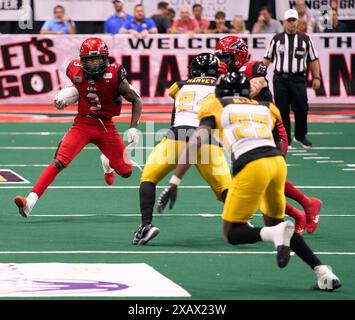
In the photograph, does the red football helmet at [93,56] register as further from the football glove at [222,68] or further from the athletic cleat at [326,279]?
the athletic cleat at [326,279]

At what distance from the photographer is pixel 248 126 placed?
808 centimetres

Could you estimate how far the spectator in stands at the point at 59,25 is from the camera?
71.1ft

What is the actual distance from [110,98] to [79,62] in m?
0.45

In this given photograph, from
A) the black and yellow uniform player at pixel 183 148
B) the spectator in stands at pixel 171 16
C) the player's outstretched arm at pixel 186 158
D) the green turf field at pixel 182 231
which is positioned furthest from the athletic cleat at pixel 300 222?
the spectator in stands at pixel 171 16

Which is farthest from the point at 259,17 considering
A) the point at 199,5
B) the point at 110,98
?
the point at 110,98

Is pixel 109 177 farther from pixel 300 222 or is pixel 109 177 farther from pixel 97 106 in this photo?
pixel 300 222

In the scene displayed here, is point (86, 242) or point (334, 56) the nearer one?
point (86, 242)

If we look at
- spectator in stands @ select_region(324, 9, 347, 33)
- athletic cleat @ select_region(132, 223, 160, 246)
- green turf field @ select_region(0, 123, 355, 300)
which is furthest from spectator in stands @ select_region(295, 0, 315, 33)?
athletic cleat @ select_region(132, 223, 160, 246)

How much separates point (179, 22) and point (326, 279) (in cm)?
1447

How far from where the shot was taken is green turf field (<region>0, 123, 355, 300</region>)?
27.5 feet

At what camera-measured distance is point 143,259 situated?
357 inches

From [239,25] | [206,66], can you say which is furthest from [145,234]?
[239,25]

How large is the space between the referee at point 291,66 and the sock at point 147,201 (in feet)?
23.0

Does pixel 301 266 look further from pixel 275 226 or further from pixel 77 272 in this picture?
pixel 77 272
